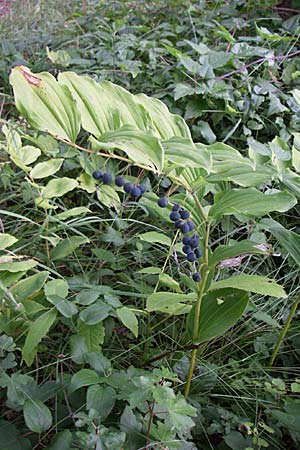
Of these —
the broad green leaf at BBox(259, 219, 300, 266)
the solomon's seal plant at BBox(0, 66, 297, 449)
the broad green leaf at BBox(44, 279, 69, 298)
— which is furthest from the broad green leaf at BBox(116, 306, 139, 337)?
the broad green leaf at BBox(259, 219, 300, 266)

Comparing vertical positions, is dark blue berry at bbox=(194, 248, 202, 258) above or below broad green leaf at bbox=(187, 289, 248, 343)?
above

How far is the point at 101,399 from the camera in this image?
90 centimetres

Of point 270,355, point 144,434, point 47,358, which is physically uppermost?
point 144,434

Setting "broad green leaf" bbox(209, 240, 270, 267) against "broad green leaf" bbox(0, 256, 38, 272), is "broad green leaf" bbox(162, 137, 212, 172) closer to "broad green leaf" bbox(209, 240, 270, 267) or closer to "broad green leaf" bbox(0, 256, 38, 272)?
"broad green leaf" bbox(209, 240, 270, 267)

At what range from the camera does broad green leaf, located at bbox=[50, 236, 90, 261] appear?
1.18m

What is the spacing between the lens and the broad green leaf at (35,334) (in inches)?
38.0

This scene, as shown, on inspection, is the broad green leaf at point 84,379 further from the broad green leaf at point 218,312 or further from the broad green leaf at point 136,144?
the broad green leaf at point 136,144

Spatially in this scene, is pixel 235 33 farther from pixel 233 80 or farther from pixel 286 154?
pixel 286 154

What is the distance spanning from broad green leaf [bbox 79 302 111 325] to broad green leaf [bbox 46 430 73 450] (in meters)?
0.20

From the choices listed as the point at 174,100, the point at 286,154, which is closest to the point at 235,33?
the point at 174,100

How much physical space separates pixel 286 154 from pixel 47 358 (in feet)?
2.23

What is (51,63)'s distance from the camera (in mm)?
2199

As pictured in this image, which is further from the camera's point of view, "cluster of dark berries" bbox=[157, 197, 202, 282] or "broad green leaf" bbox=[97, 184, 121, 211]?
"broad green leaf" bbox=[97, 184, 121, 211]

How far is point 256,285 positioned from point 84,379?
1.10 ft
